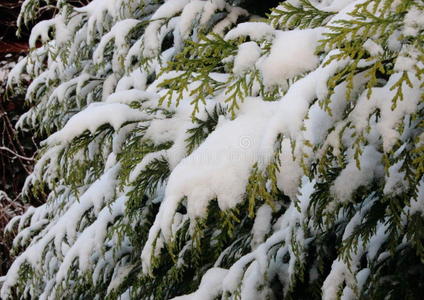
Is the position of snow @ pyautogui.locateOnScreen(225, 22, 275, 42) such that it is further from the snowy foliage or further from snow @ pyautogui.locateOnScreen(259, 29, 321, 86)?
snow @ pyautogui.locateOnScreen(259, 29, 321, 86)

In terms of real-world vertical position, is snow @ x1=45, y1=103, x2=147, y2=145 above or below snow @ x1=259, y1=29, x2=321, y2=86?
below

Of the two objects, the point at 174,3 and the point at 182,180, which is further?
the point at 174,3

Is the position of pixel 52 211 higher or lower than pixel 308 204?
lower

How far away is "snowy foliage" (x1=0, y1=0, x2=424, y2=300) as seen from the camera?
1.35m

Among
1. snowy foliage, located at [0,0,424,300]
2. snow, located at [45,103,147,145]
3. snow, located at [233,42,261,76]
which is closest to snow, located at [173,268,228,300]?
snowy foliage, located at [0,0,424,300]

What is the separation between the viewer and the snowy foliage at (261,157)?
1350 millimetres

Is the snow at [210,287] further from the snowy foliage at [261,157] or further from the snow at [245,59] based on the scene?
the snow at [245,59]

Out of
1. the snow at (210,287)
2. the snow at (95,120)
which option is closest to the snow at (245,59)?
the snow at (95,120)

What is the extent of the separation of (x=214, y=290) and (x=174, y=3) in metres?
1.69

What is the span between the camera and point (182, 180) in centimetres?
161

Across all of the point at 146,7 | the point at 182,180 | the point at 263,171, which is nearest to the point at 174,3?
the point at 146,7

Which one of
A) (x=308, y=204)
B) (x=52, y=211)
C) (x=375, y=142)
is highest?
(x=375, y=142)

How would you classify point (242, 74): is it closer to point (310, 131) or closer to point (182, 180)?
point (310, 131)

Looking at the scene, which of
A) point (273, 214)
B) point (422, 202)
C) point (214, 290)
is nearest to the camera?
point (422, 202)
